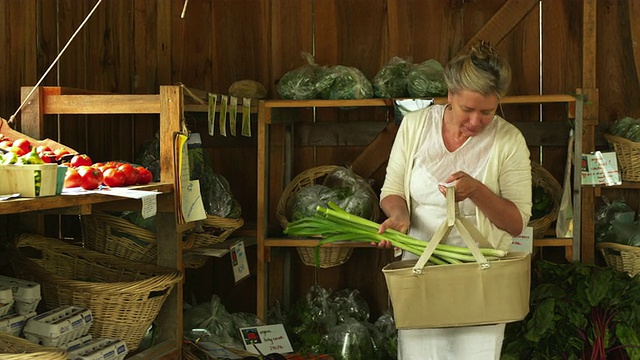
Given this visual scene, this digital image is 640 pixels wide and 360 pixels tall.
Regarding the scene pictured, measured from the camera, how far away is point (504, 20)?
4270 mm

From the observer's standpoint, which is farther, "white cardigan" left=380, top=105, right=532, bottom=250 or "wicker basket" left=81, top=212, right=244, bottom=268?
"wicker basket" left=81, top=212, right=244, bottom=268

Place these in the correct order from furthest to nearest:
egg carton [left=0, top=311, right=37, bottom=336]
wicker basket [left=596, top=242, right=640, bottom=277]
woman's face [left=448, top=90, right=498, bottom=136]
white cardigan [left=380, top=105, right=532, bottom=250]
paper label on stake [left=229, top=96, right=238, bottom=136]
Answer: wicker basket [left=596, top=242, right=640, bottom=277] → paper label on stake [left=229, top=96, right=238, bottom=136] → white cardigan [left=380, top=105, right=532, bottom=250] → woman's face [left=448, top=90, right=498, bottom=136] → egg carton [left=0, top=311, right=37, bottom=336]

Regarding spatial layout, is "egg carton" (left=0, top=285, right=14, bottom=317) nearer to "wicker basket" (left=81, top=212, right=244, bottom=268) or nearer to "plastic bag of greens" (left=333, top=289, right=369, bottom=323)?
"wicker basket" (left=81, top=212, right=244, bottom=268)

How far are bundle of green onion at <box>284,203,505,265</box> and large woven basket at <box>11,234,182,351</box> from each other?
0.51 m

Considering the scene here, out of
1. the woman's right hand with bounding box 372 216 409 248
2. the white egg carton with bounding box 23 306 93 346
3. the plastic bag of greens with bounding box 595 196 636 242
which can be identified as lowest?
Answer: the white egg carton with bounding box 23 306 93 346

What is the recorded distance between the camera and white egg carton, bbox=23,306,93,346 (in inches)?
100

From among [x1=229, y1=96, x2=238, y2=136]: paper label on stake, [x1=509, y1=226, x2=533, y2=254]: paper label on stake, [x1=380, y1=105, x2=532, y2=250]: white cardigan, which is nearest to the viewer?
[x1=380, y1=105, x2=532, y2=250]: white cardigan

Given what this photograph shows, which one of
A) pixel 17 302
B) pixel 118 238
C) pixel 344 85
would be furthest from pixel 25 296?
pixel 344 85

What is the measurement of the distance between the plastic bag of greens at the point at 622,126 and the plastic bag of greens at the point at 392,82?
0.97 m

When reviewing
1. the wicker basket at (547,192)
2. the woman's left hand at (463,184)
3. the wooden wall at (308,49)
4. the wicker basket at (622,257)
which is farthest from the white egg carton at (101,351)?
the wicker basket at (622,257)

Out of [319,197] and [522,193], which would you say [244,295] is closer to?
[319,197]

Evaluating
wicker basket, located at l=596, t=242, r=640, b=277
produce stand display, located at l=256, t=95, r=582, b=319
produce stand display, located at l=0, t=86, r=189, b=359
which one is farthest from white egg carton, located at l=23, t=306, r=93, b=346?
wicker basket, located at l=596, t=242, r=640, b=277

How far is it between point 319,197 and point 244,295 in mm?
917

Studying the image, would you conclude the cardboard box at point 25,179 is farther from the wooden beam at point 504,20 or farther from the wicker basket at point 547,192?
the wooden beam at point 504,20
